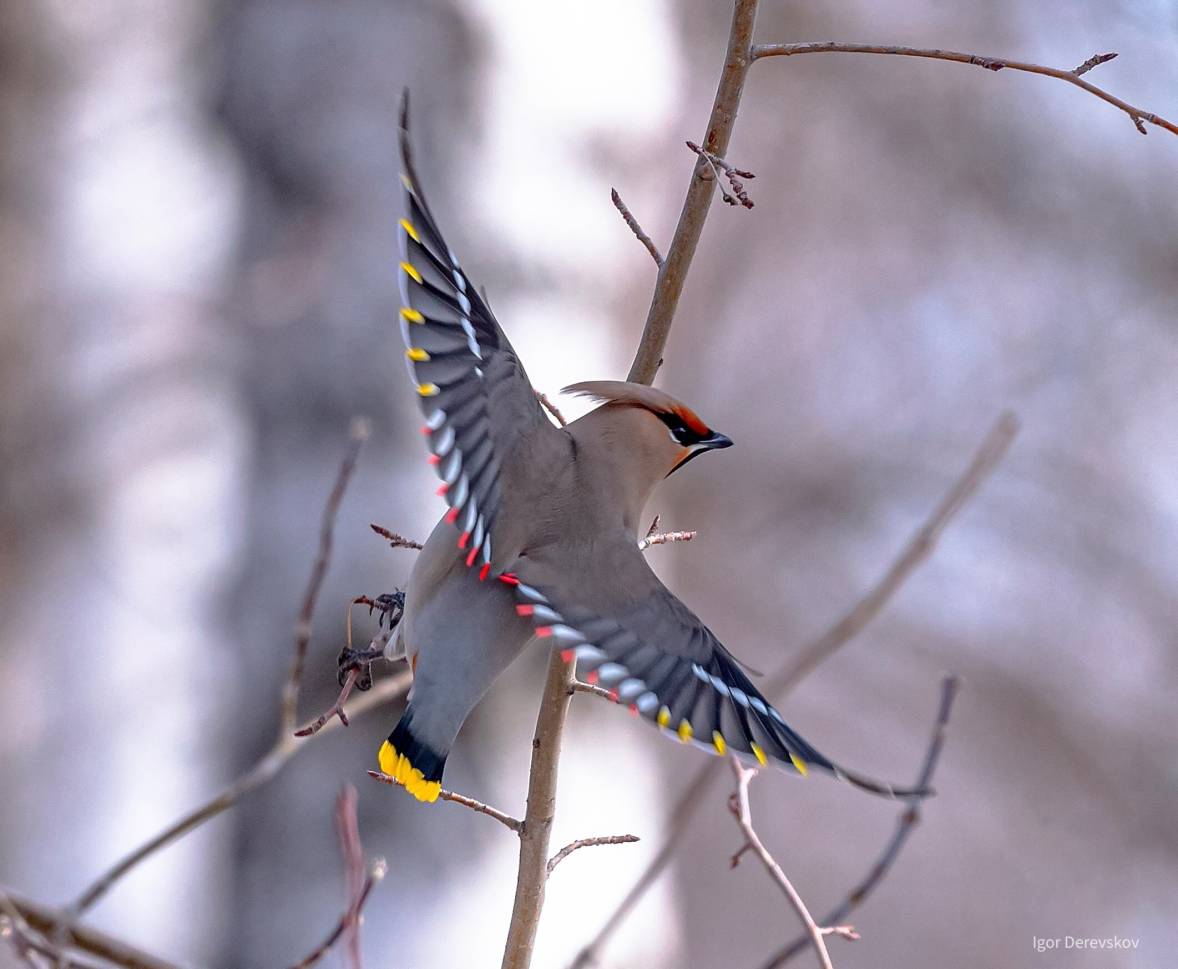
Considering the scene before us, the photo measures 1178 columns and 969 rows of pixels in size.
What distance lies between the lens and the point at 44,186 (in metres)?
4.08

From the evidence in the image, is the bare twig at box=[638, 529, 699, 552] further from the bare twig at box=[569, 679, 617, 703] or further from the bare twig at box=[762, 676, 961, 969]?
the bare twig at box=[762, 676, 961, 969]

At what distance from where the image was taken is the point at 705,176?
1802 mm

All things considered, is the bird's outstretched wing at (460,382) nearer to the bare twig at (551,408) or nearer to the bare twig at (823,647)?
the bare twig at (551,408)

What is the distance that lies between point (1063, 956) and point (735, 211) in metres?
4.11

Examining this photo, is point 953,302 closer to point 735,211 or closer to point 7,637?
point 735,211

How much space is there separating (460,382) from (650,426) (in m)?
0.38

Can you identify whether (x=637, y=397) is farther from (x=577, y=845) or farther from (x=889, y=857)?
(x=889, y=857)

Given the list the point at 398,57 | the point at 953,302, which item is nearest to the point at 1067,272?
the point at 953,302

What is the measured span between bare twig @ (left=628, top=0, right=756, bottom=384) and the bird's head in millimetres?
301

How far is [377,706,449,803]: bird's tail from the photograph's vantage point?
201cm

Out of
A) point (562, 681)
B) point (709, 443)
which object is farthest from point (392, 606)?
point (562, 681)
